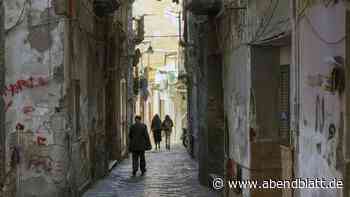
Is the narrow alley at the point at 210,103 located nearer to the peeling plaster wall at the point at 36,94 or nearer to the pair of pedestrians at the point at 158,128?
the peeling plaster wall at the point at 36,94

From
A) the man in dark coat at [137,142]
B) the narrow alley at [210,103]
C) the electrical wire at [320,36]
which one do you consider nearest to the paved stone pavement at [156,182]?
the narrow alley at [210,103]

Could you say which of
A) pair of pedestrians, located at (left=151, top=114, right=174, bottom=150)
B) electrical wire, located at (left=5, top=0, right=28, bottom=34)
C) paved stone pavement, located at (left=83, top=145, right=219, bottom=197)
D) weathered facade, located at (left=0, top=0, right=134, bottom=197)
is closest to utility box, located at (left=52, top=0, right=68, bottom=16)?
weathered facade, located at (left=0, top=0, right=134, bottom=197)

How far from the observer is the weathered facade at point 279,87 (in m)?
5.79

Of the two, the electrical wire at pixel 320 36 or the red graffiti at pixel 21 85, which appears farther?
the red graffiti at pixel 21 85

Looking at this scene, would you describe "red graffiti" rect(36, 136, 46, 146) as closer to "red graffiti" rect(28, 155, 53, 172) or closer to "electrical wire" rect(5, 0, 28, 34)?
"red graffiti" rect(28, 155, 53, 172)

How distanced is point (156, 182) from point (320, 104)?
10137mm

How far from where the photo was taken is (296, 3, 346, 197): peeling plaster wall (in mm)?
5641

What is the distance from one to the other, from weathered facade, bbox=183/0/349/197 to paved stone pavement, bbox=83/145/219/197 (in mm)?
987

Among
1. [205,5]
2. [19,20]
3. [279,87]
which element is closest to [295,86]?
[279,87]

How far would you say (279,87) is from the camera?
32.2 feet

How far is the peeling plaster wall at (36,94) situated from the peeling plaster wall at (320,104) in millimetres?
5745

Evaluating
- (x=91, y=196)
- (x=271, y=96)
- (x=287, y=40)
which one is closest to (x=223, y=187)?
(x=91, y=196)

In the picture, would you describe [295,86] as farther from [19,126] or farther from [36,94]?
[19,126]

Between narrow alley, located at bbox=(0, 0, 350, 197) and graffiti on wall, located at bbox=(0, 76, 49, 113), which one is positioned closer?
narrow alley, located at bbox=(0, 0, 350, 197)
